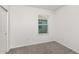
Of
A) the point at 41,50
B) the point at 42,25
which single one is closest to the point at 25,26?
the point at 42,25

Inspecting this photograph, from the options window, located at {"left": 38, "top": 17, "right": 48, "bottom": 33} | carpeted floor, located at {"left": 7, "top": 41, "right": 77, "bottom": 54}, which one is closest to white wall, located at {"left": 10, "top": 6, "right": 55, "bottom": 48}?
window, located at {"left": 38, "top": 17, "right": 48, "bottom": 33}

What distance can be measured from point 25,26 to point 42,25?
1209mm

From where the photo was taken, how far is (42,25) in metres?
6.18

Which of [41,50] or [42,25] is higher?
[42,25]

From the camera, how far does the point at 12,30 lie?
461cm

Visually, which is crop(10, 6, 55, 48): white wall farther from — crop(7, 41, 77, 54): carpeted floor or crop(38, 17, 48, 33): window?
crop(7, 41, 77, 54): carpeted floor

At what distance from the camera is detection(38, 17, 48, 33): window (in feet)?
19.8

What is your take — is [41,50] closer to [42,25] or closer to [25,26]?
[25,26]

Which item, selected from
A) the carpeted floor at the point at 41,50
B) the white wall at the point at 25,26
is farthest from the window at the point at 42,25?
the carpeted floor at the point at 41,50

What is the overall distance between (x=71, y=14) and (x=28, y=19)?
2198mm

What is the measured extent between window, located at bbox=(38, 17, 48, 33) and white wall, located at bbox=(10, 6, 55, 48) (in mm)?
278
